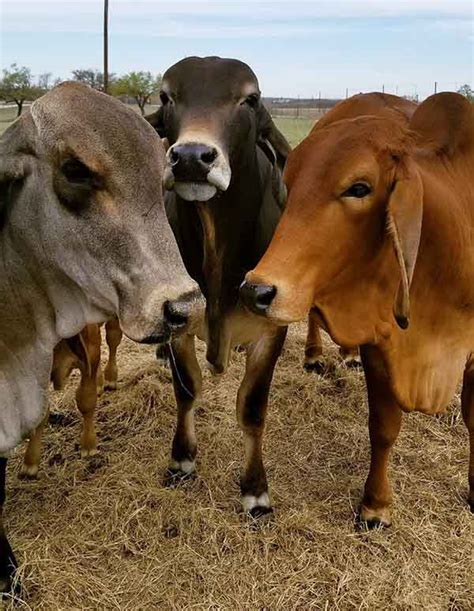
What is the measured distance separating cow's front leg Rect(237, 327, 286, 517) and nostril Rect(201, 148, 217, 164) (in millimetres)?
1019

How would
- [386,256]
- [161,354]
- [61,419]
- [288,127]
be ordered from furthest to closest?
[288,127] < [161,354] < [61,419] < [386,256]

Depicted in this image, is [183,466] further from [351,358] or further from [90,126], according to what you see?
[90,126]

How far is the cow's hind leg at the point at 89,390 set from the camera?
3.79m

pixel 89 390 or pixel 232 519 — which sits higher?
pixel 89 390

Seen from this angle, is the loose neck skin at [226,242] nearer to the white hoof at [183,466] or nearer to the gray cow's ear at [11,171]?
the white hoof at [183,466]

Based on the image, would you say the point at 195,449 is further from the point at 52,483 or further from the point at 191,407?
the point at 52,483

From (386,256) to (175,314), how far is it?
3.02ft

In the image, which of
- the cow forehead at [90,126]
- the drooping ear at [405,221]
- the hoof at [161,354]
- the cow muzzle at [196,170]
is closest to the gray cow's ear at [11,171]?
the cow forehead at [90,126]

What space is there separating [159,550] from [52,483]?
81 centimetres

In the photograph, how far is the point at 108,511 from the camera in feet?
11.5

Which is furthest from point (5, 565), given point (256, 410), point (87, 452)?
point (256, 410)

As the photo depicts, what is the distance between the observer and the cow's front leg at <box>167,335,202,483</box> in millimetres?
3705

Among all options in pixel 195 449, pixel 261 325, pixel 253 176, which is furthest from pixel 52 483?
pixel 253 176

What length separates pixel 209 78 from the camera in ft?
9.93
